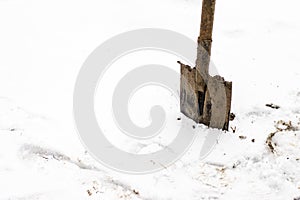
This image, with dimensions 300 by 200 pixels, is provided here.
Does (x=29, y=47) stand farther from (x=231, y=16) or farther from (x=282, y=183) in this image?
(x=282, y=183)

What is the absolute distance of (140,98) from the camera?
520cm

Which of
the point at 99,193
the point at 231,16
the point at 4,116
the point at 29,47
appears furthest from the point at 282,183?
the point at 29,47

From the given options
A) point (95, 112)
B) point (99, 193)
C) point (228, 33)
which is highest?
point (228, 33)

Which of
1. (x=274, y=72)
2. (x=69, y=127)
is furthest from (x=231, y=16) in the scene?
(x=69, y=127)

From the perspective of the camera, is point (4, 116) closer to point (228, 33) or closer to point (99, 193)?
point (99, 193)

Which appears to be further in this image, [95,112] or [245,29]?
[245,29]

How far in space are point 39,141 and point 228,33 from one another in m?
4.08

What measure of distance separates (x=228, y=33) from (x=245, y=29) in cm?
35

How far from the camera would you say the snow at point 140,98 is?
3.79 m

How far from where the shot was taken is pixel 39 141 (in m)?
4.29

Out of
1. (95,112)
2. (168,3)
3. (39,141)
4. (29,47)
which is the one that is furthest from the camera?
(168,3)

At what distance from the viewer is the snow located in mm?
3789

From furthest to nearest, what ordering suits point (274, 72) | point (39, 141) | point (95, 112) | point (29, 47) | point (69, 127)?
point (29, 47) → point (274, 72) → point (95, 112) → point (69, 127) → point (39, 141)

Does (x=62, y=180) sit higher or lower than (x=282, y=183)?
lower
